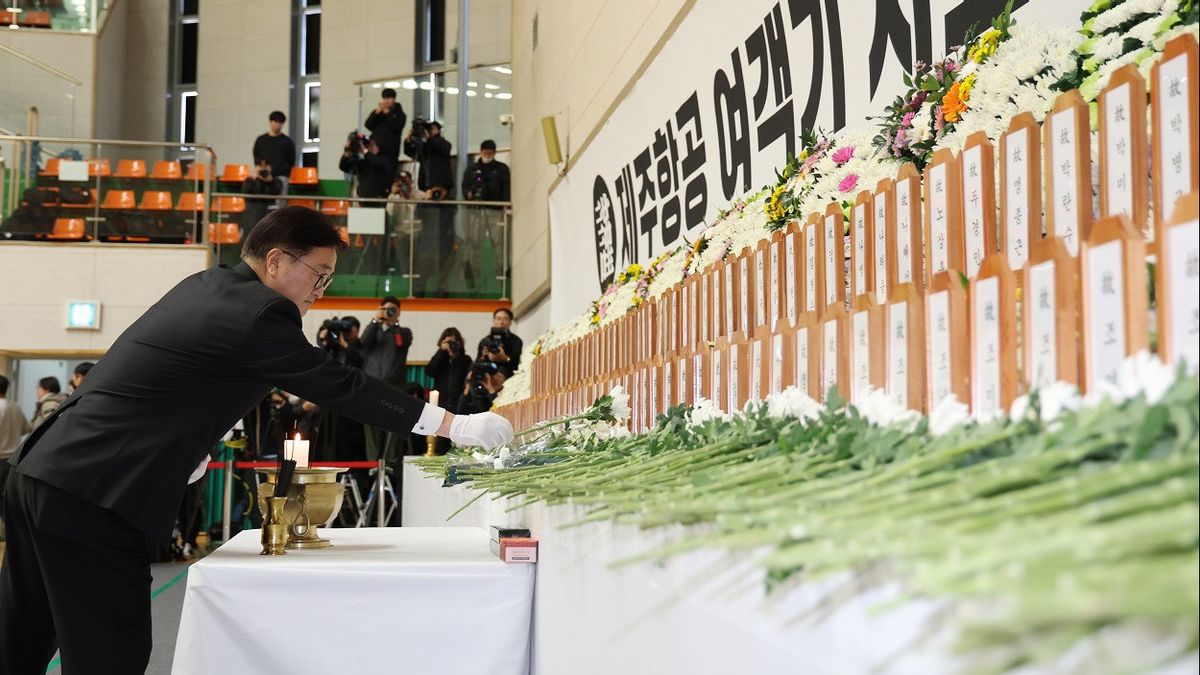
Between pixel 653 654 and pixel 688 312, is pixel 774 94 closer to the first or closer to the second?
pixel 688 312

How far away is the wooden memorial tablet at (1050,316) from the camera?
Answer: 877 mm

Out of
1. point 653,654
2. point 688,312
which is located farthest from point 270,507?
point 653,654

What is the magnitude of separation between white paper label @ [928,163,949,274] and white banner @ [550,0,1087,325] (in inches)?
30.0

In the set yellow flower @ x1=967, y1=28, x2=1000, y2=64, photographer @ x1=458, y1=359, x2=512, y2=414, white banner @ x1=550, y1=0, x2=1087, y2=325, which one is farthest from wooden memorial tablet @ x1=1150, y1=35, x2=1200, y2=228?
photographer @ x1=458, y1=359, x2=512, y2=414

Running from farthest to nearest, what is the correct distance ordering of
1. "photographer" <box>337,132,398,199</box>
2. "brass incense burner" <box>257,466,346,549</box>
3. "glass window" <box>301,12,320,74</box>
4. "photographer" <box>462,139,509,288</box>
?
1. "glass window" <box>301,12,320,74</box>
2. "photographer" <box>337,132,398,199</box>
3. "photographer" <box>462,139,509,288</box>
4. "brass incense burner" <box>257,466,346,549</box>

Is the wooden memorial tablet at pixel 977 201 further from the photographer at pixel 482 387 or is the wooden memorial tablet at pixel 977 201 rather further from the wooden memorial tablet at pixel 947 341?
the photographer at pixel 482 387

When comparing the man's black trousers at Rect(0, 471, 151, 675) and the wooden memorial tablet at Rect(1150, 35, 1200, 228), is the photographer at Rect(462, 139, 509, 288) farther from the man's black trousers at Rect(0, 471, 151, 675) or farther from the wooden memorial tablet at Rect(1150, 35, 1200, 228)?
the wooden memorial tablet at Rect(1150, 35, 1200, 228)

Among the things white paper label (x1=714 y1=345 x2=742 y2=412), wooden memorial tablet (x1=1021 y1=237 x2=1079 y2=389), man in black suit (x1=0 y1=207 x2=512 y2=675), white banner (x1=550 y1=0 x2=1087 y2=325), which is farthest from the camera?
white banner (x1=550 y1=0 x2=1087 y2=325)

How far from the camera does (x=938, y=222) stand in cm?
143

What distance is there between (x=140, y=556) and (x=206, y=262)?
8.40 metres

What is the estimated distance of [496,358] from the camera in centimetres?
691

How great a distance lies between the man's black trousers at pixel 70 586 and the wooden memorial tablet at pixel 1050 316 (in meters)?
1.58

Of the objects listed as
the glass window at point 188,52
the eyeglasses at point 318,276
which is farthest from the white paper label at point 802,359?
the glass window at point 188,52

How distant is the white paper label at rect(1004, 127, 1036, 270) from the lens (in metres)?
1.27
